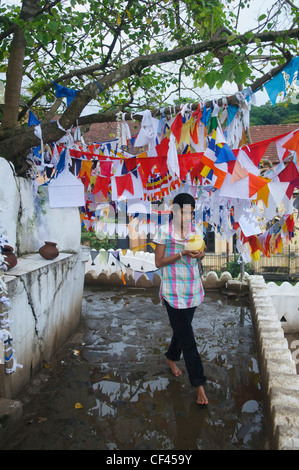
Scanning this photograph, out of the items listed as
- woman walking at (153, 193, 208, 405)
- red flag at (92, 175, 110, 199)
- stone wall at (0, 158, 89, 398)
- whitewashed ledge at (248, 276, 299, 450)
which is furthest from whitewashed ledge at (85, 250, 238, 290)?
woman walking at (153, 193, 208, 405)

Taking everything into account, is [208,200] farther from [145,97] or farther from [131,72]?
[145,97]

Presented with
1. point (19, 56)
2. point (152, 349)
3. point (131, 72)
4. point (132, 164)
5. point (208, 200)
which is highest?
point (19, 56)

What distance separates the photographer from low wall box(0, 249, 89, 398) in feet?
10.3

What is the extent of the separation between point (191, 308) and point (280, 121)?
27192 mm

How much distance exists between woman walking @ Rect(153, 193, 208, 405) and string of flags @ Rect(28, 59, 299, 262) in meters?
0.59

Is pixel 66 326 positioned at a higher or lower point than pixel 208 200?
lower

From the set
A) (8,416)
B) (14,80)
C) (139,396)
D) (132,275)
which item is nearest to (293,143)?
(139,396)

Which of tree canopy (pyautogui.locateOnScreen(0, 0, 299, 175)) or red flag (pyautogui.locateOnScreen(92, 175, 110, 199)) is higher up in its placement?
tree canopy (pyautogui.locateOnScreen(0, 0, 299, 175))

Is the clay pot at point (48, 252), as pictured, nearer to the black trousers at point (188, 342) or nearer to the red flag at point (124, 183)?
the red flag at point (124, 183)

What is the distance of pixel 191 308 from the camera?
301cm

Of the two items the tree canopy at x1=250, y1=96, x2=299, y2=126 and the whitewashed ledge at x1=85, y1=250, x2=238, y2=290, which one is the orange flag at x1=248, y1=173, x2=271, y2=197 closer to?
the whitewashed ledge at x1=85, y1=250, x2=238, y2=290

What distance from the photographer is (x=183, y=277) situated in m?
3.02

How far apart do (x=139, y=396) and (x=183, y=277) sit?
126 centimetres
